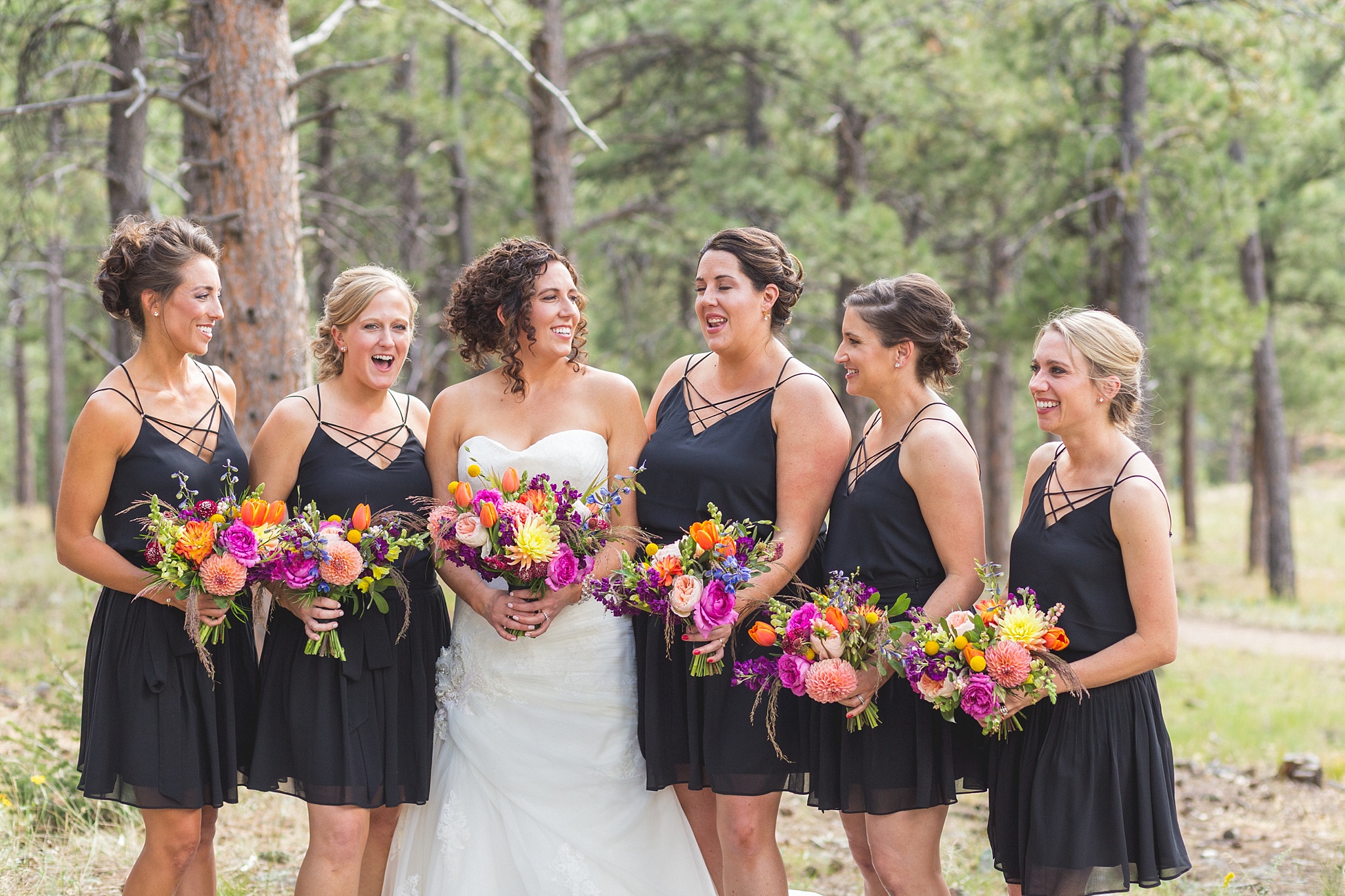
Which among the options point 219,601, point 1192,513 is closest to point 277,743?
point 219,601

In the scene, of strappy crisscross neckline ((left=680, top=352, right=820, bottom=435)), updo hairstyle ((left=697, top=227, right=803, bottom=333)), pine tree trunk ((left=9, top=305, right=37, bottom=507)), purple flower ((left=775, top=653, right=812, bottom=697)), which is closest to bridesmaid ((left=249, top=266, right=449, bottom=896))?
strappy crisscross neckline ((left=680, top=352, right=820, bottom=435))

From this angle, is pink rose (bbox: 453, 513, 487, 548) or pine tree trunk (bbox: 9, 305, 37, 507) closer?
pink rose (bbox: 453, 513, 487, 548)

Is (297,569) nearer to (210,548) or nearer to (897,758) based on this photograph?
(210,548)

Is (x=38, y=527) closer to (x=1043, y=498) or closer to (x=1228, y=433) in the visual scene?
(x=1043, y=498)

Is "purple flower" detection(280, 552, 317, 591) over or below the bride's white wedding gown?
over

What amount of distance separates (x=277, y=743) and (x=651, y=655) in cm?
135

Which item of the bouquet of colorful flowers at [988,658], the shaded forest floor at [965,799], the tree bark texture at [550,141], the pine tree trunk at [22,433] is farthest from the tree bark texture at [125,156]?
the pine tree trunk at [22,433]

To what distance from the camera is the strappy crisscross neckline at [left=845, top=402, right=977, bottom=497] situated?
3.63 metres

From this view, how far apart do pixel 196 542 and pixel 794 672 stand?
1.91 m

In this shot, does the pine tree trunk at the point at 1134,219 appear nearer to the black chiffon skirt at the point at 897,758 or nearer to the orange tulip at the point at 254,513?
the black chiffon skirt at the point at 897,758

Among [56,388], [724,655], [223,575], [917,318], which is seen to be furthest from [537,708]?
[56,388]

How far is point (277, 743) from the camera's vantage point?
12.5 ft

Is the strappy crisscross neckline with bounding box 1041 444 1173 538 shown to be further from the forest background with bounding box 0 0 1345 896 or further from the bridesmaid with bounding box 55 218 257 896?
the bridesmaid with bounding box 55 218 257 896

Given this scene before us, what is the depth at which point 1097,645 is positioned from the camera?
335 cm
